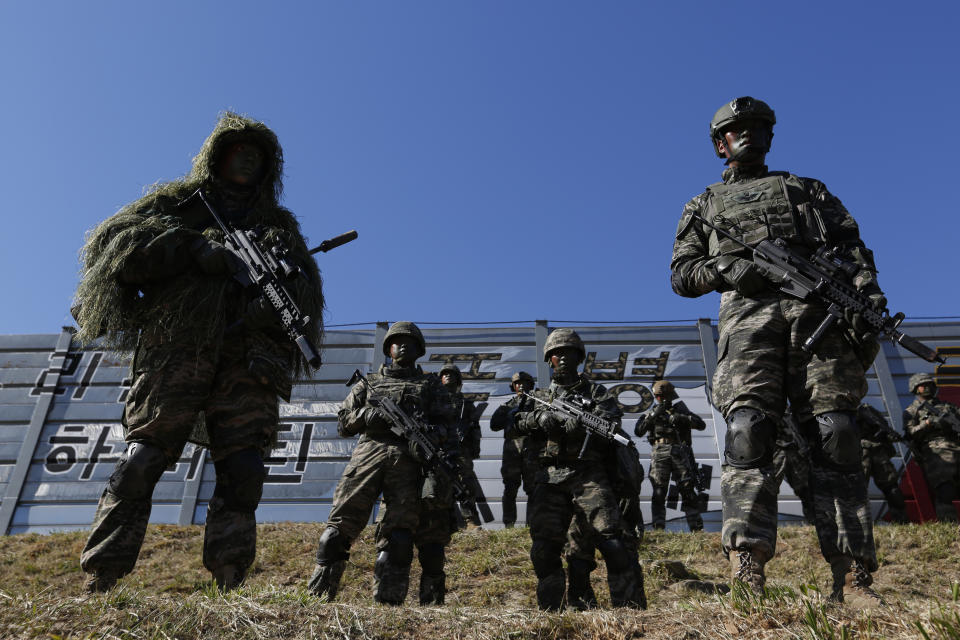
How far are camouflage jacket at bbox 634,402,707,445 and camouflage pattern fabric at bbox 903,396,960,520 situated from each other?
3.41 m

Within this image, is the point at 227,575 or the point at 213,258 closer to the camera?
the point at 227,575

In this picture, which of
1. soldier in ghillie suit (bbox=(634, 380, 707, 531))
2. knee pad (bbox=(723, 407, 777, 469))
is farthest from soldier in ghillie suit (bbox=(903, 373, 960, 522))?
knee pad (bbox=(723, 407, 777, 469))

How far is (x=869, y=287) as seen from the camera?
2.89 m

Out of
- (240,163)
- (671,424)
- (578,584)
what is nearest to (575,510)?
(578,584)

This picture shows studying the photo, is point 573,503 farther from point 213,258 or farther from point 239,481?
point 213,258

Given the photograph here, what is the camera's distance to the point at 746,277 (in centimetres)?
293

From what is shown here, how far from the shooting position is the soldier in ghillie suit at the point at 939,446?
32.8 feet

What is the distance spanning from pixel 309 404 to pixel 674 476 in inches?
266

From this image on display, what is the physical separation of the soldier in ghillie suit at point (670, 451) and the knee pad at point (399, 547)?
577 centimetres

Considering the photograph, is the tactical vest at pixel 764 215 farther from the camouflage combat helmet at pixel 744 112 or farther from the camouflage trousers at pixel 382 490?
the camouflage trousers at pixel 382 490

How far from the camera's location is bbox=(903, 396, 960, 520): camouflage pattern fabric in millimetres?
9977

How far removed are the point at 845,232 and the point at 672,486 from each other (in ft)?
30.2

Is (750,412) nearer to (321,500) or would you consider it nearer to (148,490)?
(148,490)

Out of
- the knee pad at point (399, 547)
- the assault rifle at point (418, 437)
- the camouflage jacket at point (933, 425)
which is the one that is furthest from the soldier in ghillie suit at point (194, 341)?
the camouflage jacket at point (933, 425)
